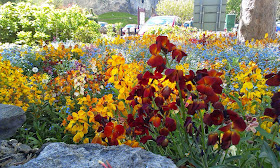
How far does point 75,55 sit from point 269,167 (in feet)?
18.5

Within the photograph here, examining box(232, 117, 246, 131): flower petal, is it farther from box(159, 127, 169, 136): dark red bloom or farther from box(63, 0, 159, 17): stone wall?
box(63, 0, 159, 17): stone wall

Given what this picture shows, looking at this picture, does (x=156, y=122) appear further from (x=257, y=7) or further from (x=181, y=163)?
(x=257, y=7)

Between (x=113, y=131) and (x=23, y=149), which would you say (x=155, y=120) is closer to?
(x=113, y=131)

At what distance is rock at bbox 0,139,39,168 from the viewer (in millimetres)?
1630

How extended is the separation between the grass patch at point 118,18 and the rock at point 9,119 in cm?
4836

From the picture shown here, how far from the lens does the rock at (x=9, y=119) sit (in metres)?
1.88

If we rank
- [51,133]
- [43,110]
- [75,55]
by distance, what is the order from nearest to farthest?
[51,133] → [43,110] → [75,55]

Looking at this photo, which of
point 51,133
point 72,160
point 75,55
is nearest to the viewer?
point 72,160

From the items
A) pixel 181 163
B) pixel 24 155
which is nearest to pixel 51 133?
pixel 24 155

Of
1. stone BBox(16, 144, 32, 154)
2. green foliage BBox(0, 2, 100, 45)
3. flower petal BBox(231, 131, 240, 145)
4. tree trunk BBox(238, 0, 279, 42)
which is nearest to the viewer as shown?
flower petal BBox(231, 131, 240, 145)

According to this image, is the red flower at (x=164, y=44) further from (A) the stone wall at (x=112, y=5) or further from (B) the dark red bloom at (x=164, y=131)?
(A) the stone wall at (x=112, y=5)

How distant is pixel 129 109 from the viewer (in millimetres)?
1981

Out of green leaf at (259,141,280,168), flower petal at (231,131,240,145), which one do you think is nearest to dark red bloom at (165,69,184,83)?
flower petal at (231,131,240,145)

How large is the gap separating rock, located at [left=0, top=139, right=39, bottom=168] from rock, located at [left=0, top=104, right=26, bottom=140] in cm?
11
